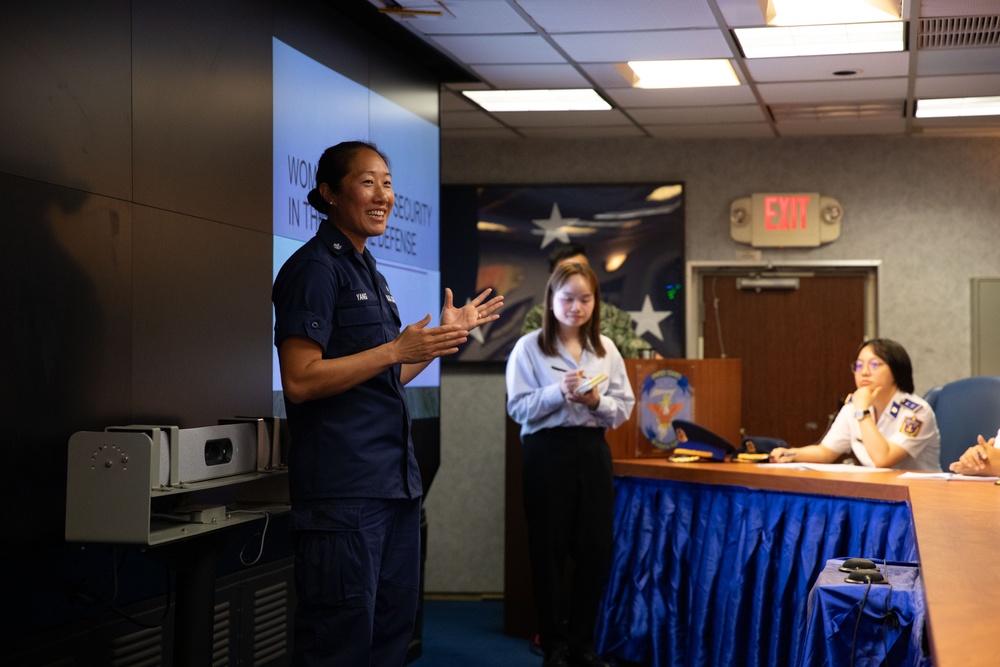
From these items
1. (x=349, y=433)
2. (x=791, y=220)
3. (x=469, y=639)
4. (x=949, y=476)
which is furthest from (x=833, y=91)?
(x=349, y=433)

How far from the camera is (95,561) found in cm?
267

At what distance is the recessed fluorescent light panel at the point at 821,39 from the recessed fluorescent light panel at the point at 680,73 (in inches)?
9.6

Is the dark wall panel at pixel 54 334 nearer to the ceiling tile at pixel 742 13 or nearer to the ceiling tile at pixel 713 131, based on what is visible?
the ceiling tile at pixel 742 13

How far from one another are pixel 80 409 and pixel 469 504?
4.20 m

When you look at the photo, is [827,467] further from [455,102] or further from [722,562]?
[455,102]

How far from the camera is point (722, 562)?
403cm

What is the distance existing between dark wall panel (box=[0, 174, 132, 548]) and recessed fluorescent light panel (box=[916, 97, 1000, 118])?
14.2 feet

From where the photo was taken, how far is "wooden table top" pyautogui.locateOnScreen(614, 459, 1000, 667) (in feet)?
4.64

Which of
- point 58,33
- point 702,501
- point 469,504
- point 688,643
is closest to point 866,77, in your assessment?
point 702,501

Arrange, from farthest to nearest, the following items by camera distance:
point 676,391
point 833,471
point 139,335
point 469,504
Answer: point 469,504
point 676,391
point 833,471
point 139,335

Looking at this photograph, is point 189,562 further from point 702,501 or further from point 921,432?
point 921,432

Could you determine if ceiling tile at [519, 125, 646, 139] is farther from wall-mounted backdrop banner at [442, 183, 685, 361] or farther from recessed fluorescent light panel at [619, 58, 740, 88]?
recessed fluorescent light panel at [619, 58, 740, 88]

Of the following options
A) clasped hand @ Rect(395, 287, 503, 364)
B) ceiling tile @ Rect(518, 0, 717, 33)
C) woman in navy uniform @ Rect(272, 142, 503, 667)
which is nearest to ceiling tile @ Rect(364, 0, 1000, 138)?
ceiling tile @ Rect(518, 0, 717, 33)

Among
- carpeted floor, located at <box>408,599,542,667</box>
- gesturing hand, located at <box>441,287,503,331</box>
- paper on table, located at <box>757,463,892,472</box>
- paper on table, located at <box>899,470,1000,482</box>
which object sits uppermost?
gesturing hand, located at <box>441,287,503,331</box>
